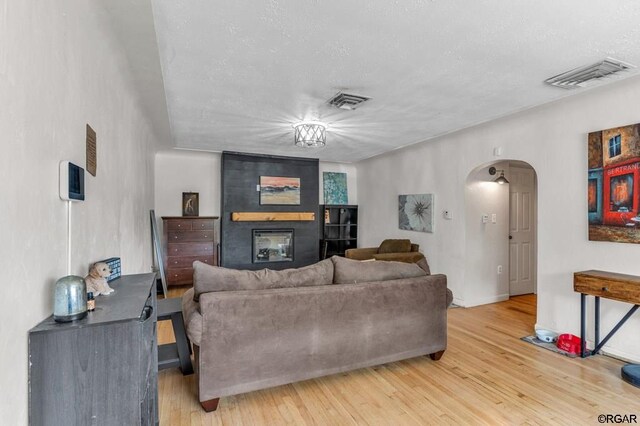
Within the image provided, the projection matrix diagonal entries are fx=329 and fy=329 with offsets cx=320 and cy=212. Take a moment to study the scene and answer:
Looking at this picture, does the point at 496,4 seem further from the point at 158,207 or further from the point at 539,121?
the point at 158,207

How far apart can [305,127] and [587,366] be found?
3674 millimetres

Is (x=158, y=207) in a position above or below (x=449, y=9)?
below

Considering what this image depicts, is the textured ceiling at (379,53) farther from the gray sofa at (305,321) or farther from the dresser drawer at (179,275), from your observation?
the dresser drawer at (179,275)

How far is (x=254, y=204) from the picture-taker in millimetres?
6473

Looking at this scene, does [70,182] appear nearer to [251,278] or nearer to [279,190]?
[251,278]

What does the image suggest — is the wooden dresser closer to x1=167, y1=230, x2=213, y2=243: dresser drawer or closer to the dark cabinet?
x1=167, y1=230, x2=213, y2=243: dresser drawer

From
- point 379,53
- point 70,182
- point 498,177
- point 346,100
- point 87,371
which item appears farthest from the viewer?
point 498,177

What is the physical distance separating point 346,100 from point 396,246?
10.3 ft

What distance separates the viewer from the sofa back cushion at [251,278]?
2.29 m

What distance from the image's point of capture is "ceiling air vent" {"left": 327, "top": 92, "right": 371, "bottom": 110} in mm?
3113

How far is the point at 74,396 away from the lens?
1.05 meters

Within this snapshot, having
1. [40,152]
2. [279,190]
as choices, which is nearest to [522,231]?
[279,190]

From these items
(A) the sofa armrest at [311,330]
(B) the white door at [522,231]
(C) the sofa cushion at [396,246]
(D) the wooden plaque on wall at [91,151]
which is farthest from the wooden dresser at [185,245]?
(B) the white door at [522,231]

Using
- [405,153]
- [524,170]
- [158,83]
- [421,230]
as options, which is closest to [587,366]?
[421,230]
